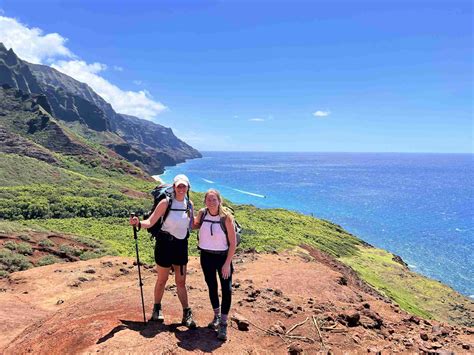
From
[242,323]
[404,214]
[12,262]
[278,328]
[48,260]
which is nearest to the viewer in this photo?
[242,323]

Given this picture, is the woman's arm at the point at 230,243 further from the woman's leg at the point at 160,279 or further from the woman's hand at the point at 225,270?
the woman's leg at the point at 160,279

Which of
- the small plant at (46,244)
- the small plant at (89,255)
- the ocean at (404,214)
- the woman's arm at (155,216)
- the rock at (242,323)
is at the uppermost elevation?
the woman's arm at (155,216)

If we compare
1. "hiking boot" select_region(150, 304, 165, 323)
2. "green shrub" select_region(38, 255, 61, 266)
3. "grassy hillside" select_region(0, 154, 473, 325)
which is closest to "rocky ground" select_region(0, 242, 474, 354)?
"hiking boot" select_region(150, 304, 165, 323)

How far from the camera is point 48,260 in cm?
1745

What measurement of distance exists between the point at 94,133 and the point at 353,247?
5745 inches

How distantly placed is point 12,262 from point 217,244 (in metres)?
13.0

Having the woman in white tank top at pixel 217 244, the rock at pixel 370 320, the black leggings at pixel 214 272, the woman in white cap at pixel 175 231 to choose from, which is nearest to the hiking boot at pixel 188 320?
the woman in white cap at pixel 175 231

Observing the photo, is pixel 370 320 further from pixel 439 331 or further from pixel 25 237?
pixel 25 237

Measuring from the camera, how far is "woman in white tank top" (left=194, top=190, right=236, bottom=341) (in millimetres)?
6473

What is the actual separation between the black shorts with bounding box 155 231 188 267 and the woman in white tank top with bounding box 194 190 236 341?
0.38 meters

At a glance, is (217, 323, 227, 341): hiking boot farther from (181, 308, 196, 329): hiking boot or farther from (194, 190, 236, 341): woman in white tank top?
(181, 308, 196, 329): hiking boot

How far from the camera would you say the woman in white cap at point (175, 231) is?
6.60 meters

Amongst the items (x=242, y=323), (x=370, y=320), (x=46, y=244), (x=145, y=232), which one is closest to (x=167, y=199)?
(x=242, y=323)

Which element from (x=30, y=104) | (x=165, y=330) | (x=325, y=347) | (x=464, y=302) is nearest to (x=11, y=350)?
(x=165, y=330)
